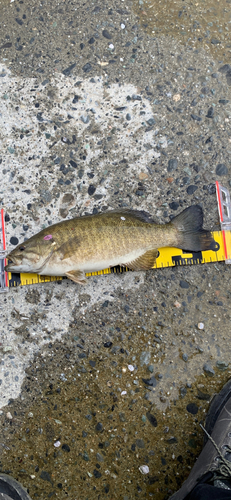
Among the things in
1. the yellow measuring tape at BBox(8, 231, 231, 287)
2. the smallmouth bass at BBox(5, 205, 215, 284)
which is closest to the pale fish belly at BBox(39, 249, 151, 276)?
the smallmouth bass at BBox(5, 205, 215, 284)

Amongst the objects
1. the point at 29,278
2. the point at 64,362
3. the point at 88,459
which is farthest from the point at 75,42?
the point at 88,459

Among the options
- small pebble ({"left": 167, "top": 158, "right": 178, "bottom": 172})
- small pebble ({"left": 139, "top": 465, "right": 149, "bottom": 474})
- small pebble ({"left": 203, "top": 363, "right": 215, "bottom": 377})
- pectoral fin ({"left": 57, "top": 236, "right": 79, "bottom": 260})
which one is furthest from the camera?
small pebble ({"left": 167, "top": 158, "right": 178, "bottom": 172})

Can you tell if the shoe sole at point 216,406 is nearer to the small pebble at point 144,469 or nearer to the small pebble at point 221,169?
the small pebble at point 144,469

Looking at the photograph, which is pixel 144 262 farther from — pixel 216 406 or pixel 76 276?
pixel 216 406

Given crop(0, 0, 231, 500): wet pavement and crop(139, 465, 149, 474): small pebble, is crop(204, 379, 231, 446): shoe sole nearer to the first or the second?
crop(0, 0, 231, 500): wet pavement

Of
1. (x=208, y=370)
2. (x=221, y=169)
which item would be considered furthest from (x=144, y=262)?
(x=221, y=169)

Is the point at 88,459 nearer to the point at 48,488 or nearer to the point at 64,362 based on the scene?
the point at 48,488

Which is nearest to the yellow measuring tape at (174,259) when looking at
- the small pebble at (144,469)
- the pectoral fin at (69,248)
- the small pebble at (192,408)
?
the pectoral fin at (69,248)
